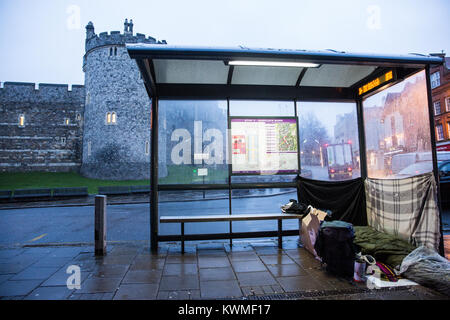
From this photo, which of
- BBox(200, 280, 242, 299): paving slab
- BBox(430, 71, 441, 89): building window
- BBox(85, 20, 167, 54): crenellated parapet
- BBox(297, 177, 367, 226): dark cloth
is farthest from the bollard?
BBox(430, 71, 441, 89): building window

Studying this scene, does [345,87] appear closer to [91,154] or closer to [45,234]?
[45,234]

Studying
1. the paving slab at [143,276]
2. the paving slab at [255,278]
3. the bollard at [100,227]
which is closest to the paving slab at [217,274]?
the paving slab at [255,278]

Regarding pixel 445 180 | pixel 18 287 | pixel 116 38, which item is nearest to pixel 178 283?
pixel 18 287

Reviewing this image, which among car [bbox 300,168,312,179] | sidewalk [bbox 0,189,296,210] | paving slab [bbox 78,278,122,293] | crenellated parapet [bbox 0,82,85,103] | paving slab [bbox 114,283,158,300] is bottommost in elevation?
sidewalk [bbox 0,189,296,210]

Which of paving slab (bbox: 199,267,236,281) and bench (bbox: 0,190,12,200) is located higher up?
bench (bbox: 0,190,12,200)

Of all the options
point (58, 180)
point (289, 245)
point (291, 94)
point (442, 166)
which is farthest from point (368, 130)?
point (58, 180)

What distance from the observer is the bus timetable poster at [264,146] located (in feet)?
17.0

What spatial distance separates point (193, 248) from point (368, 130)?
4358mm

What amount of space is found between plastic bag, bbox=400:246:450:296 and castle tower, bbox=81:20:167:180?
1108 inches

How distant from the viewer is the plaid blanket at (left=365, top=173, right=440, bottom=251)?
3.67 meters

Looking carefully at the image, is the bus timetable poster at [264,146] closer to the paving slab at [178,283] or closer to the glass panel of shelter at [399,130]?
the glass panel of shelter at [399,130]

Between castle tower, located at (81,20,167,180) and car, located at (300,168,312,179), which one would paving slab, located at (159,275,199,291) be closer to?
car, located at (300,168,312,179)

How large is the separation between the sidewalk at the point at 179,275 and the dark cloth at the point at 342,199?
3.42ft

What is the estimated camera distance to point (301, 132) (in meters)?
5.41
